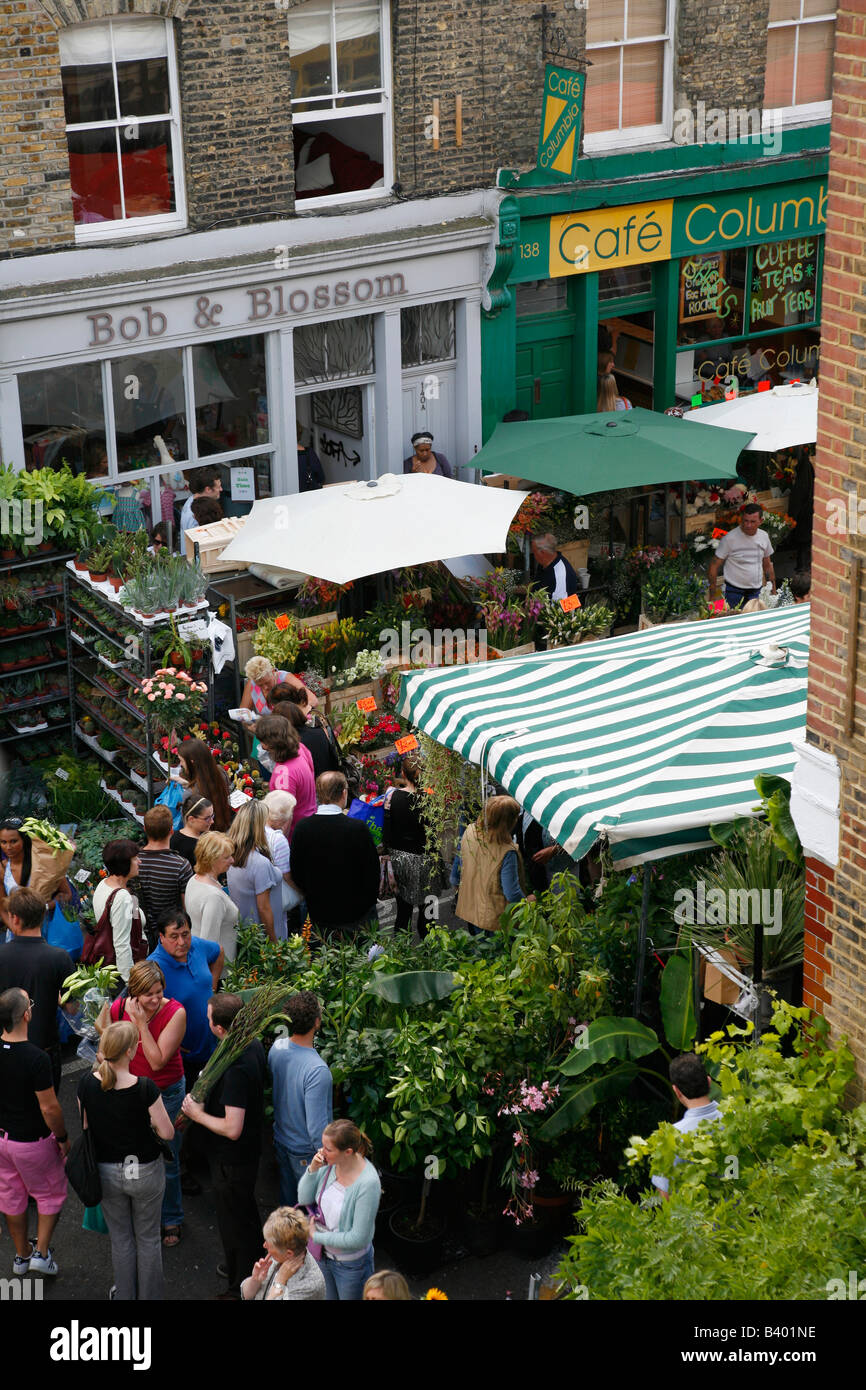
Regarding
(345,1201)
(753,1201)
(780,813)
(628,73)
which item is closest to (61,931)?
(345,1201)

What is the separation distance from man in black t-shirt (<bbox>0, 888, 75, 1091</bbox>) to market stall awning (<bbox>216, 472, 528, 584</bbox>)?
4501 millimetres

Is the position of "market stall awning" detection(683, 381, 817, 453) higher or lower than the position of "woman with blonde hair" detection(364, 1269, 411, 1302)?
higher

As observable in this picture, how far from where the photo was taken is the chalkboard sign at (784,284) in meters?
19.6

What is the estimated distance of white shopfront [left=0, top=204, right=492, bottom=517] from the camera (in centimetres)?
1423

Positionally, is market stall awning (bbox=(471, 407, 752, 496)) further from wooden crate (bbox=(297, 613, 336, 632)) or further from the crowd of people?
the crowd of people

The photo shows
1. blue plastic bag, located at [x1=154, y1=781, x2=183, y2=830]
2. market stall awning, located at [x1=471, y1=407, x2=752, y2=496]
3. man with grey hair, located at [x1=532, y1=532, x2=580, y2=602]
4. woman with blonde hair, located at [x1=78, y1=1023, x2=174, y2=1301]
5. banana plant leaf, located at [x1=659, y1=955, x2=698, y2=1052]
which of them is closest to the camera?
woman with blonde hair, located at [x1=78, y1=1023, x2=174, y2=1301]

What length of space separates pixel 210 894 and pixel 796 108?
13.7 m

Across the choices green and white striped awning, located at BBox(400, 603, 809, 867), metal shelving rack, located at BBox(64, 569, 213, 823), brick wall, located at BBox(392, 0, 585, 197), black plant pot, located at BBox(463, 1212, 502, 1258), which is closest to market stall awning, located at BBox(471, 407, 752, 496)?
brick wall, located at BBox(392, 0, 585, 197)

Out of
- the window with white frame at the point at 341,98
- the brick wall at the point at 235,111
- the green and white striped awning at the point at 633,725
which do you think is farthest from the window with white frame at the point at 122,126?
the green and white striped awning at the point at 633,725

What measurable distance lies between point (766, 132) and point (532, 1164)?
14030mm

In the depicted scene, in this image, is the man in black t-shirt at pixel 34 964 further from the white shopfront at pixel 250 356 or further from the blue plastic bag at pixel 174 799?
the white shopfront at pixel 250 356

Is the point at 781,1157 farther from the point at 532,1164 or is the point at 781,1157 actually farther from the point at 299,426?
the point at 299,426

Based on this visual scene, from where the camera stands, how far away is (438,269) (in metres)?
16.7

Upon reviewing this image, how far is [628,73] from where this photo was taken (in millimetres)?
17453
